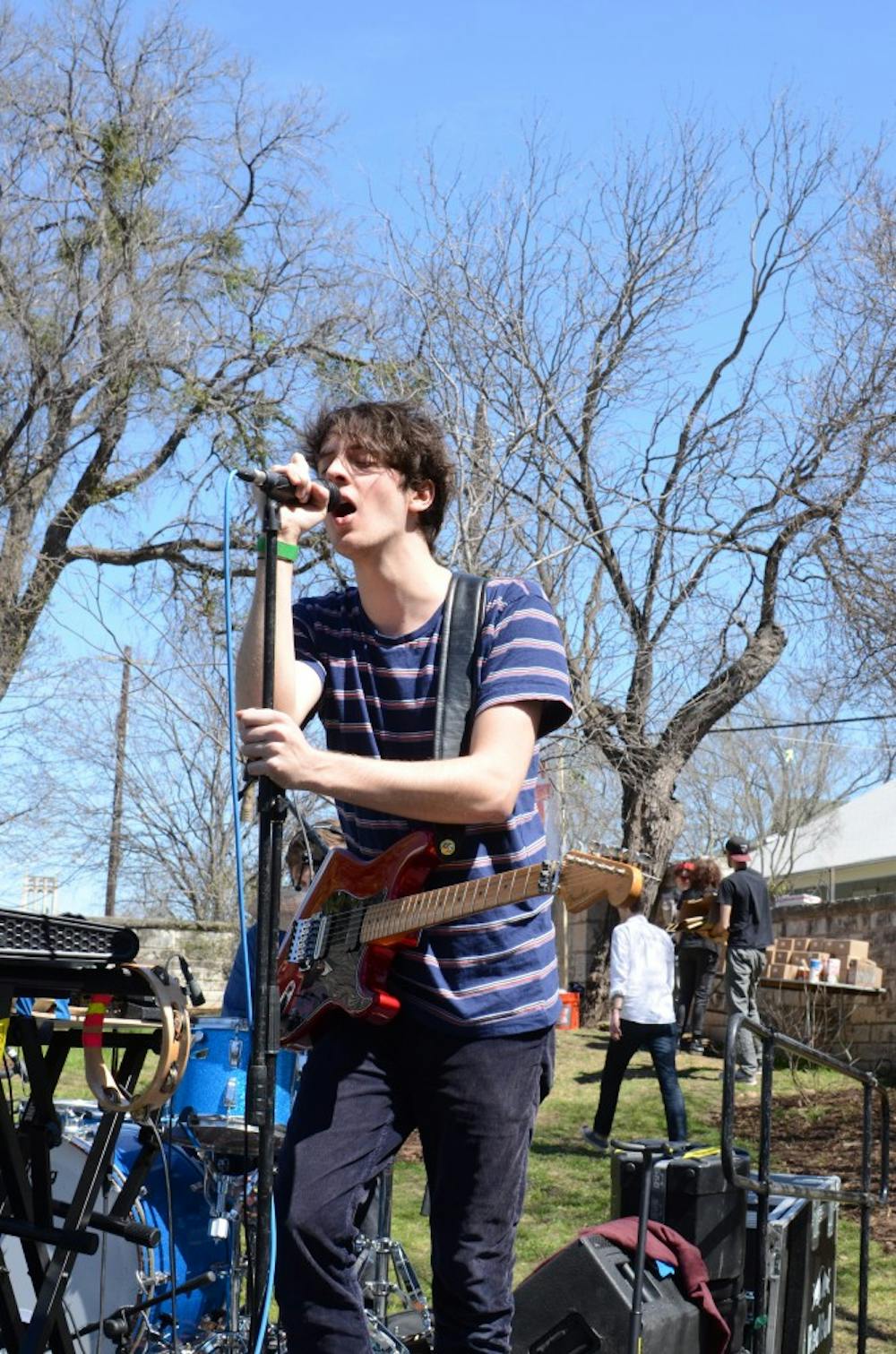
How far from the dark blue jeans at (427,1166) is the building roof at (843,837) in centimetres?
2891

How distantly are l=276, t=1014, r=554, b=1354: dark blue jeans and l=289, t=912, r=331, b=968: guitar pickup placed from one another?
262 millimetres

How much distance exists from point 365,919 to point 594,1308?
174 centimetres

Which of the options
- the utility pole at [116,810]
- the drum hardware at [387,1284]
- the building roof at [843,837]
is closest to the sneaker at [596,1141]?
the drum hardware at [387,1284]

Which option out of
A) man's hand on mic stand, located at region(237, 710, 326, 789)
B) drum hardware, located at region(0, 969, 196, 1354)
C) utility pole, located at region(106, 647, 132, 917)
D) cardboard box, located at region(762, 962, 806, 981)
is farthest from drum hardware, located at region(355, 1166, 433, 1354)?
utility pole, located at region(106, 647, 132, 917)

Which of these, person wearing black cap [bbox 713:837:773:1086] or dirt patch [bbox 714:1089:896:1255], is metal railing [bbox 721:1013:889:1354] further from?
person wearing black cap [bbox 713:837:773:1086]

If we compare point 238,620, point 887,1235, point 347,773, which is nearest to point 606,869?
point 347,773

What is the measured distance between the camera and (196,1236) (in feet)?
16.4

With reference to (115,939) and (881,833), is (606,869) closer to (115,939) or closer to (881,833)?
(115,939)

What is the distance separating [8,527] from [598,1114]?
9341 millimetres

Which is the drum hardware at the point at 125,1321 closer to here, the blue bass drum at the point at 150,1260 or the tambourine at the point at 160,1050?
the blue bass drum at the point at 150,1260

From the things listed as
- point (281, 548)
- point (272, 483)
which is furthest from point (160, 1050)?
point (272, 483)

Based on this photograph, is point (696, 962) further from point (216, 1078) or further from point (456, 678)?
point (456, 678)

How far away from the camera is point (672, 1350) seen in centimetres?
395

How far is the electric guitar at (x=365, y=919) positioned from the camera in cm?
259
